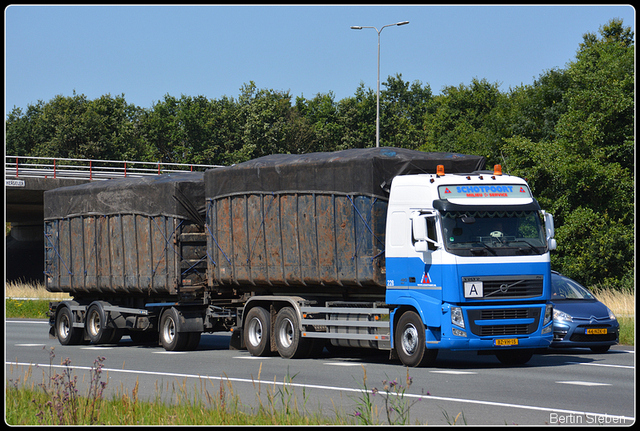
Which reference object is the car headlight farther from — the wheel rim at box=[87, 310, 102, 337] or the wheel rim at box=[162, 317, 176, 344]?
the wheel rim at box=[87, 310, 102, 337]

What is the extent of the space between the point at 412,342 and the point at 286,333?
3.26 meters

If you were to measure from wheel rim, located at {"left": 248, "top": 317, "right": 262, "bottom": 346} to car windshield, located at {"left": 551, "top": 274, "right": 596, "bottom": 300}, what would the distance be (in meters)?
5.91

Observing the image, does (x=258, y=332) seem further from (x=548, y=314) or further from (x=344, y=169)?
(x=548, y=314)

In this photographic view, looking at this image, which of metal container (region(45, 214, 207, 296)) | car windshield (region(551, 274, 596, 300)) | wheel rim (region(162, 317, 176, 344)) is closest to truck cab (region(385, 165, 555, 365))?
car windshield (region(551, 274, 596, 300))

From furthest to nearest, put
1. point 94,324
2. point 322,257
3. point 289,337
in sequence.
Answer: point 94,324, point 289,337, point 322,257

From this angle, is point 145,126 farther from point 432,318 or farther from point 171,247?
point 432,318

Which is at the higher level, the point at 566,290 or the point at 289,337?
the point at 566,290

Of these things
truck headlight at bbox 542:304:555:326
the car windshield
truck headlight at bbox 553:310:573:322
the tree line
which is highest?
the tree line

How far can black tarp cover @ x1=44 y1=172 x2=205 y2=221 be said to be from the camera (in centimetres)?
1975

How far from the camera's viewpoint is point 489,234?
14906 mm

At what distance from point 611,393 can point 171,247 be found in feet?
34.7


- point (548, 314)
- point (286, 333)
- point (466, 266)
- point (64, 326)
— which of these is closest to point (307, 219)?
point (286, 333)

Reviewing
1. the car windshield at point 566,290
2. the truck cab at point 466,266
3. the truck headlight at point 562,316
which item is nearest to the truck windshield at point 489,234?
the truck cab at point 466,266

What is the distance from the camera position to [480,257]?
1466 cm
